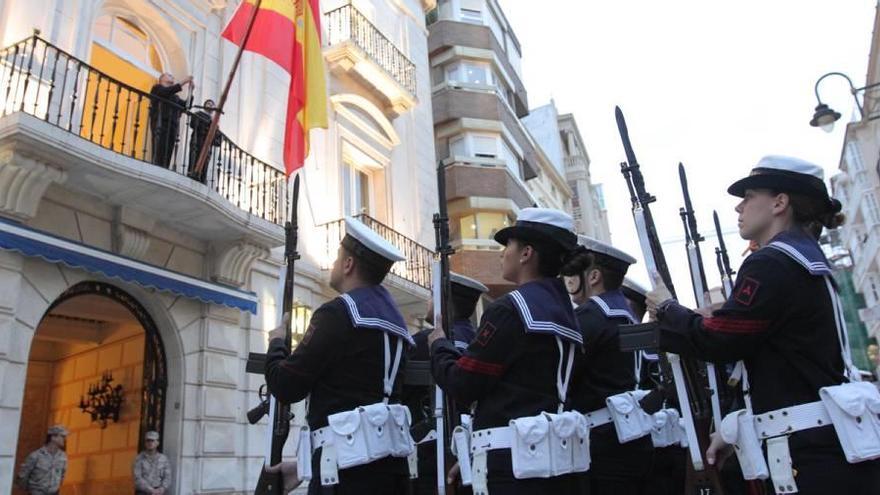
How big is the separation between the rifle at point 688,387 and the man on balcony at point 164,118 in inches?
255

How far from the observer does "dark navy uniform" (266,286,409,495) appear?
331cm

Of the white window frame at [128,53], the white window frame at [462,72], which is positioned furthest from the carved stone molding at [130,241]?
the white window frame at [462,72]

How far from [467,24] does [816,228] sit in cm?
2123

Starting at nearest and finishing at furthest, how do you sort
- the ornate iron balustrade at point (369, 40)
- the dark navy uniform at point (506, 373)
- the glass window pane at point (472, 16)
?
the dark navy uniform at point (506, 373) < the ornate iron balustrade at point (369, 40) < the glass window pane at point (472, 16)

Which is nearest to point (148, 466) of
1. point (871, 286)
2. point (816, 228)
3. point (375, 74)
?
point (816, 228)

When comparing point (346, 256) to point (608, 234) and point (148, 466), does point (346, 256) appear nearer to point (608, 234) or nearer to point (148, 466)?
point (148, 466)

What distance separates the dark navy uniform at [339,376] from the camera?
3.31 meters

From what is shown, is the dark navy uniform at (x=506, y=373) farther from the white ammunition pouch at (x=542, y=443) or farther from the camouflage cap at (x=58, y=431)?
the camouflage cap at (x=58, y=431)

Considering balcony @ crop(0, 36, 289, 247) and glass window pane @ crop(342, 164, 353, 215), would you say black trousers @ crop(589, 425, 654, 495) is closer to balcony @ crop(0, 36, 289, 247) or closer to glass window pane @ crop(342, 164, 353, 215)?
balcony @ crop(0, 36, 289, 247)

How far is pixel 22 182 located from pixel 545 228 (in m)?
6.03

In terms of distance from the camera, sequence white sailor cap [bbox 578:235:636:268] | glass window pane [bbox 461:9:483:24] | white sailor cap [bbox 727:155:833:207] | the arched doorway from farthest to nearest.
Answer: glass window pane [bbox 461:9:483:24] < the arched doorway < white sailor cap [bbox 578:235:636:268] < white sailor cap [bbox 727:155:833:207]

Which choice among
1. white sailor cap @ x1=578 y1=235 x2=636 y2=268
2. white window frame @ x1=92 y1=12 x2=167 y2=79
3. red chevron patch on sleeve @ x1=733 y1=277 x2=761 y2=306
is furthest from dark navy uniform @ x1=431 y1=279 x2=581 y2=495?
white window frame @ x1=92 y1=12 x2=167 y2=79

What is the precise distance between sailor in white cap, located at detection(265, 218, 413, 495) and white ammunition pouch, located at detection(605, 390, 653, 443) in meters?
1.11

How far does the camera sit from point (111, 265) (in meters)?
7.31
